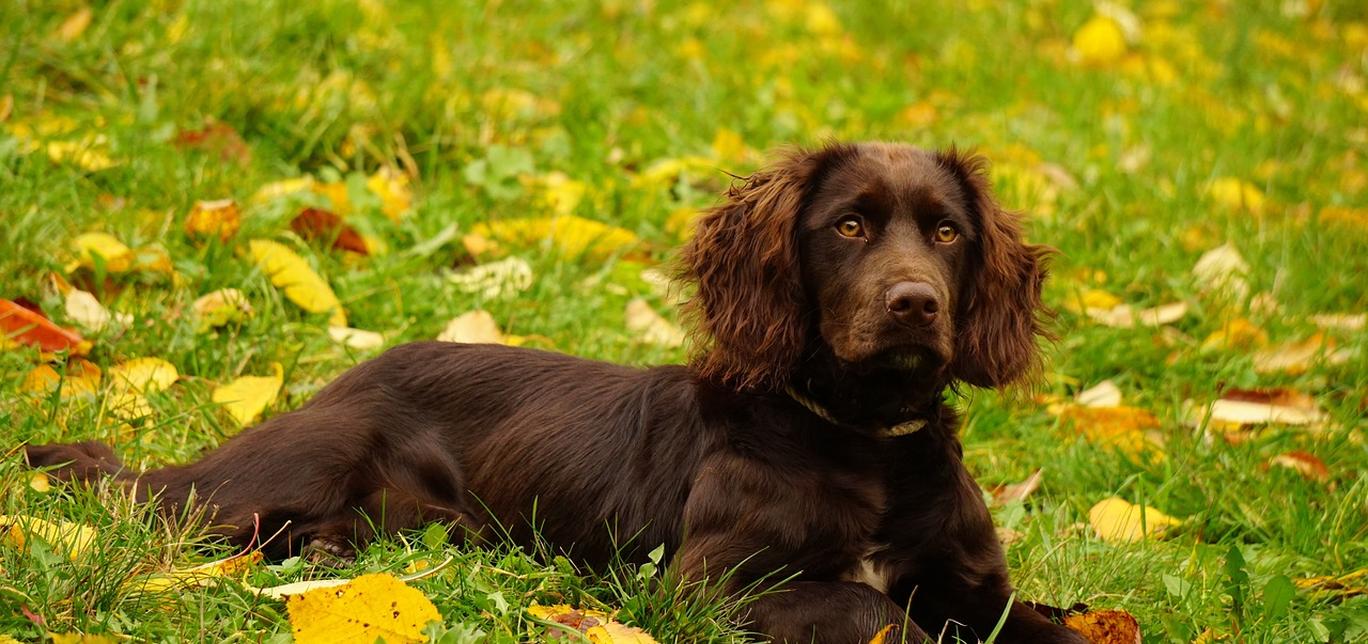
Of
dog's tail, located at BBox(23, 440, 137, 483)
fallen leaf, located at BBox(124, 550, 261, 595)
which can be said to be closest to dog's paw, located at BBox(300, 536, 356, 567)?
fallen leaf, located at BBox(124, 550, 261, 595)

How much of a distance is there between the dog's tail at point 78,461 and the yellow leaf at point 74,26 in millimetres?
2701

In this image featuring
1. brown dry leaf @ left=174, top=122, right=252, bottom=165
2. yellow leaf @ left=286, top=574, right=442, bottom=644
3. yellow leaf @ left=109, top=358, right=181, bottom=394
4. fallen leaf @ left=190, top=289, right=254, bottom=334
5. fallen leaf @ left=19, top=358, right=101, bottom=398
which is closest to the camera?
yellow leaf @ left=286, top=574, right=442, bottom=644

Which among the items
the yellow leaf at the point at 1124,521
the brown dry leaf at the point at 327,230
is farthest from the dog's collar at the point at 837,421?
the brown dry leaf at the point at 327,230

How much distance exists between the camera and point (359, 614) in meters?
2.66

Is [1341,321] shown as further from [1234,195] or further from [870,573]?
[870,573]

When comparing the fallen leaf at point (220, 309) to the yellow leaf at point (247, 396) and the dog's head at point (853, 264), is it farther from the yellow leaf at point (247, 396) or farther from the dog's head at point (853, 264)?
the dog's head at point (853, 264)

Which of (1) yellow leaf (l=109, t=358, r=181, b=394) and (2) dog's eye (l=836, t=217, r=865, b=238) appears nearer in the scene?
(2) dog's eye (l=836, t=217, r=865, b=238)

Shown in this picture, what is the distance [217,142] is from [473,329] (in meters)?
1.44

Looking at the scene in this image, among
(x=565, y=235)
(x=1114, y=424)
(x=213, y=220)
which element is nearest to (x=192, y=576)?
(x=213, y=220)

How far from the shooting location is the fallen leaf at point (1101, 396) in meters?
4.63

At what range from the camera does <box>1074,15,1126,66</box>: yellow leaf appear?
8359 mm

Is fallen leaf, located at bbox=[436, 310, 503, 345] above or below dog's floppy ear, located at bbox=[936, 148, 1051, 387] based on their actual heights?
below

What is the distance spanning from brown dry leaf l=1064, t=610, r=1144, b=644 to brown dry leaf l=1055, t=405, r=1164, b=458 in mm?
1207

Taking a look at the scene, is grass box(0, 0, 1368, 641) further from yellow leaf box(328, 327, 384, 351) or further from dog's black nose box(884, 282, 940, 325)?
dog's black nose box(884, 282, 940, 325)
